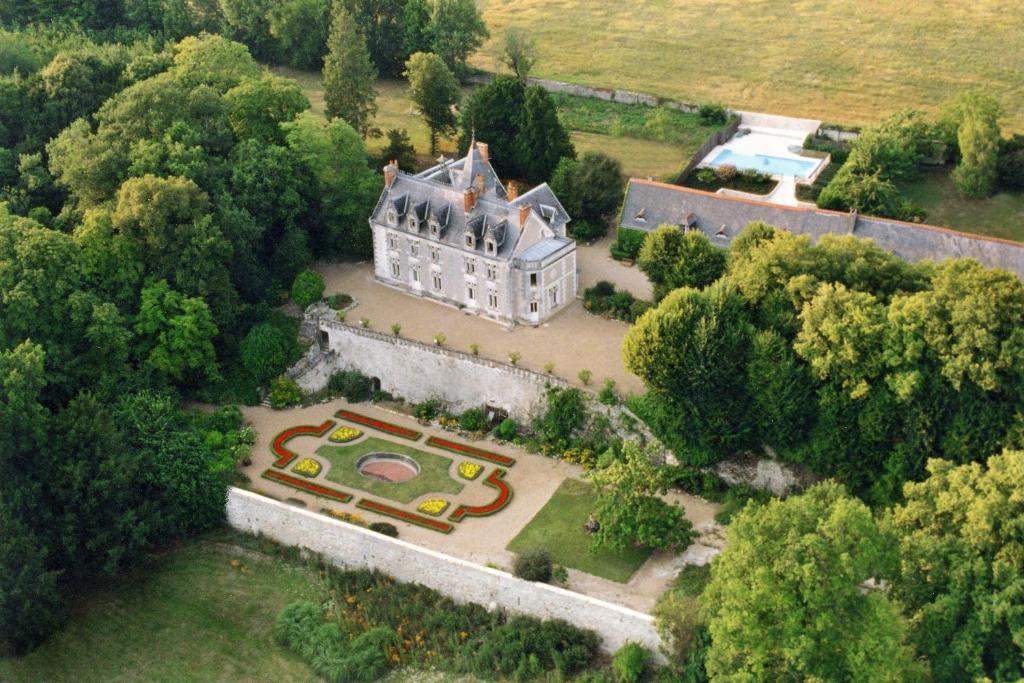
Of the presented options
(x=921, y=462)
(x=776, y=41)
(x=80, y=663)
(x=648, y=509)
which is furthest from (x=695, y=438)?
(x=776, y=41)

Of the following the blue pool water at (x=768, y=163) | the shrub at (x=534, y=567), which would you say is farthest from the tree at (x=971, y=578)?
the blue pool water at (x=768, y=163)

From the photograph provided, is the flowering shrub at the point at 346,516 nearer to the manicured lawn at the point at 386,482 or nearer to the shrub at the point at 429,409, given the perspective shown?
the manicured lawn at the point at 386,482

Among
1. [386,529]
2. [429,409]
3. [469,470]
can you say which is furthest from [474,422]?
[386,529]

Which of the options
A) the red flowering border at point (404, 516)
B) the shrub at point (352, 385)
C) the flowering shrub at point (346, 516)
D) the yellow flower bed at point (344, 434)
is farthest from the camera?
the shrub at point (352, 385)

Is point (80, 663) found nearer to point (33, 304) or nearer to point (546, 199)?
point (33, 304)

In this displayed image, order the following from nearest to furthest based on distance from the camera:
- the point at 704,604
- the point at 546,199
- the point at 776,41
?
the point at 704,604
the point at 546,199
the point at 776,41
